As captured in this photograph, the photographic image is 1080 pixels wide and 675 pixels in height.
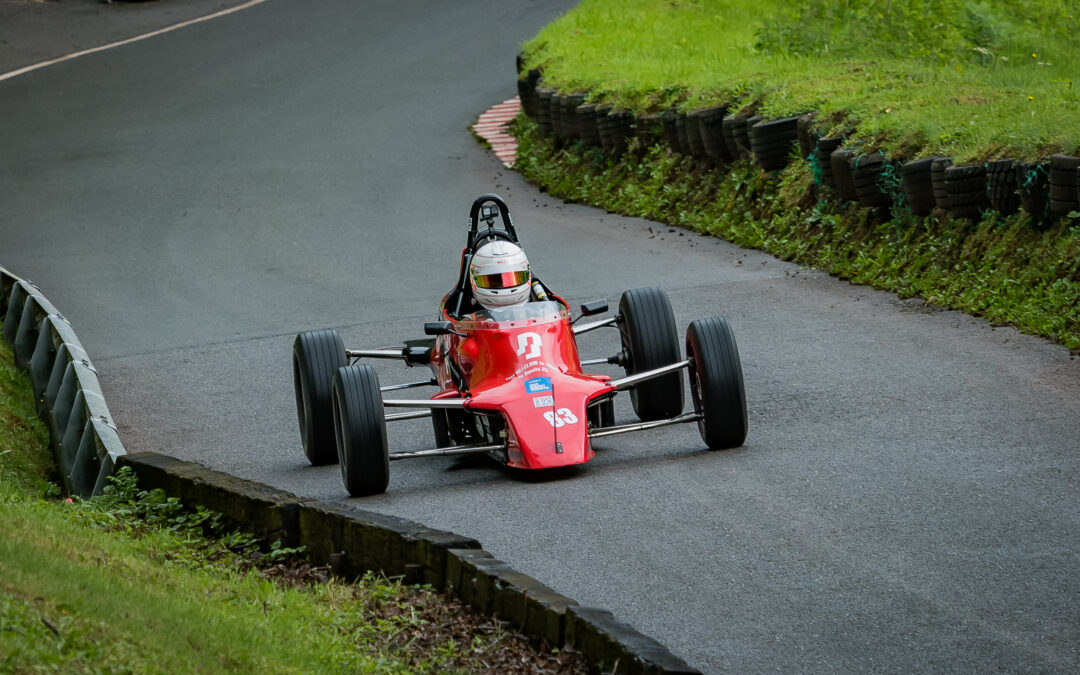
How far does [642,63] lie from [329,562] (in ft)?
53.5

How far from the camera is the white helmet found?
30.3ft

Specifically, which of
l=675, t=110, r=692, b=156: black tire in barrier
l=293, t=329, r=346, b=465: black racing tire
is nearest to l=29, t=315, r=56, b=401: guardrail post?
l=293, t=329, r=346, b=465: black racing tire

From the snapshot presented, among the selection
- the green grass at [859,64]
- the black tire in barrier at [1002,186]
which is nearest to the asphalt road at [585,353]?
the black tire in barrier at [1002,186]

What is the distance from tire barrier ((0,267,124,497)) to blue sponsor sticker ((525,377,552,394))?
8.18ft

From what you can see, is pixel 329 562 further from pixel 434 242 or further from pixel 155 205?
pixel 155 205

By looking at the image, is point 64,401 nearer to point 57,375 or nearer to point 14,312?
point 57,375

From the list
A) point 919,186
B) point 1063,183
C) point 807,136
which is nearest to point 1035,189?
point 1063,183

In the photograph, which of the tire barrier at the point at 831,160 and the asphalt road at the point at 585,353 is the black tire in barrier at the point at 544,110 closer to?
the tire barrier at the point at 831,160

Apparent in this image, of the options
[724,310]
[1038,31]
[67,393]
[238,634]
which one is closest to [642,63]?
[1038,31]

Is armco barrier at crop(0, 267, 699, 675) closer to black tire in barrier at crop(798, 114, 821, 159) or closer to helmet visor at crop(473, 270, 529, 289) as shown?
helmet visor at crop(473, 270, 529, 289)

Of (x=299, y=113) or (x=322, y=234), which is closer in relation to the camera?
(x=322, y=234)

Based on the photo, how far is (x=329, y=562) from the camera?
6668mm

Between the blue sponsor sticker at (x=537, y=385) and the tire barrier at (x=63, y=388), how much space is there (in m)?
2.49

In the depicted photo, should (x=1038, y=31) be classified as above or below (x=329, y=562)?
above
